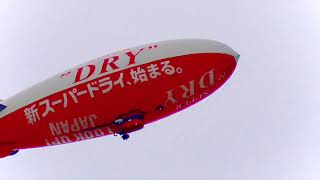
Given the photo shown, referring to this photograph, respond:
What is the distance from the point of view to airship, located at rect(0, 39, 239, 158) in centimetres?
3969

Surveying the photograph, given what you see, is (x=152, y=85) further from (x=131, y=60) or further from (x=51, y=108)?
(x=51, y=108)

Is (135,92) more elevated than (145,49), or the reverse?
(145,49)

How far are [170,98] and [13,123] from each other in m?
13.9

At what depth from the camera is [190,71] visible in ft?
134

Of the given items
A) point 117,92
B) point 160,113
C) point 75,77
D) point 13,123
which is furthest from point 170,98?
point 13,123

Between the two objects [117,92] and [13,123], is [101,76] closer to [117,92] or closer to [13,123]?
[117,92]

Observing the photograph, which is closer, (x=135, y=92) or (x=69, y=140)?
(x=135, y=92)

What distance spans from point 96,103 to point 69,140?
5488 mm

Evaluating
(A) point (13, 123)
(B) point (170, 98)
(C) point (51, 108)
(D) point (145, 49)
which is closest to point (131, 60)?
(D) point (145, 49)

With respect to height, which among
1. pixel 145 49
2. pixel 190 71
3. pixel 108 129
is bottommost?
pixel 108 129

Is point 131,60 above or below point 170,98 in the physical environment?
above

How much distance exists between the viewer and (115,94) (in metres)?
39.4

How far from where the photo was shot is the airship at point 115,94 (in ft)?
130

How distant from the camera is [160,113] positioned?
139 ft
